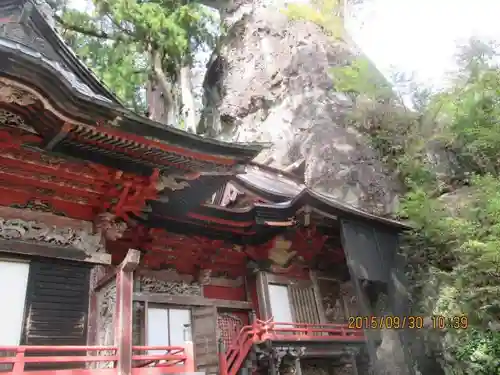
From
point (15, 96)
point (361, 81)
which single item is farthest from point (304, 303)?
point (361, 81)

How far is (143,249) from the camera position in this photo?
752 centimetres

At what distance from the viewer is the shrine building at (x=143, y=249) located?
5.14m

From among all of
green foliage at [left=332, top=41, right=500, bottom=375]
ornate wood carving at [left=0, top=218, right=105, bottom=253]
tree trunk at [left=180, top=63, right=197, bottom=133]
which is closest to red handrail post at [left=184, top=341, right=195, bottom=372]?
ornate wood carving at [left=0, top=218, right=105, bottom=253]

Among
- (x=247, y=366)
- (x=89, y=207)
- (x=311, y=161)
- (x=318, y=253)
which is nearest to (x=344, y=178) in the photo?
(x=311, y=161)

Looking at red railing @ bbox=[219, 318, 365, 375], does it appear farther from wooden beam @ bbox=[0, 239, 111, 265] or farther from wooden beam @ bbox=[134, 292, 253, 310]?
wooden beam @ bbox=[0, 239, 111, 265]

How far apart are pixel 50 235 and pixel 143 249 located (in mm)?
1942

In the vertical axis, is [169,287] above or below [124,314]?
above

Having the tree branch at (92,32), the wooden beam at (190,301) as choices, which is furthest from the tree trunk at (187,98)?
the wooden beam at (190,301)

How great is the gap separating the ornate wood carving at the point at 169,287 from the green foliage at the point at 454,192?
498 centimetres

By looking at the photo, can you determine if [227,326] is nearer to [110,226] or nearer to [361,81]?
[110,226]

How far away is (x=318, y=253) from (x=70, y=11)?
14861 millimetres

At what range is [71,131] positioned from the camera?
208 inches

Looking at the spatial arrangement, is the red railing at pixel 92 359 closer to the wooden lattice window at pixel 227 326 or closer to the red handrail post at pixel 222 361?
the red handrail post at pixel 222 361

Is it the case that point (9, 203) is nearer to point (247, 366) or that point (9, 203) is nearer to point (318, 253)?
point (247, 366)
